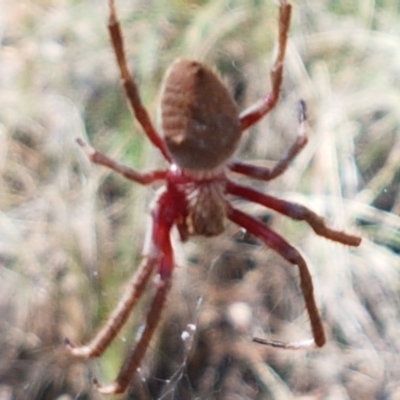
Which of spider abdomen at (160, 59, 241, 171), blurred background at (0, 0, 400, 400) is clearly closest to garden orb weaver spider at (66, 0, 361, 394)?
spider abdomen at (160, 59, 241, 171)

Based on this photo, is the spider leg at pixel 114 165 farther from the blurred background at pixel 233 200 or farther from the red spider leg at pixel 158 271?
the blurred background at pixel 233 200

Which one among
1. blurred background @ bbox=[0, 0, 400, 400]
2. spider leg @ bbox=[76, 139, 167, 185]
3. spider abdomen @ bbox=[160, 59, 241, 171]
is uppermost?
spider abdomen @ bbox=[160, 59, 241, 171]

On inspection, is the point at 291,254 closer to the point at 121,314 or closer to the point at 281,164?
the point at 281,164

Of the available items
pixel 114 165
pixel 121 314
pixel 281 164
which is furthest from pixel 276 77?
pixel 121 314

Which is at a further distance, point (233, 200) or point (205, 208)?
point (233, 200)

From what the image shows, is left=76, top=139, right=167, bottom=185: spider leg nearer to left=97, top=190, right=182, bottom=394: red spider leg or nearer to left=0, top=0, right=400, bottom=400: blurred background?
left=97, top=190, right=182, bottom=394: red spider leg
